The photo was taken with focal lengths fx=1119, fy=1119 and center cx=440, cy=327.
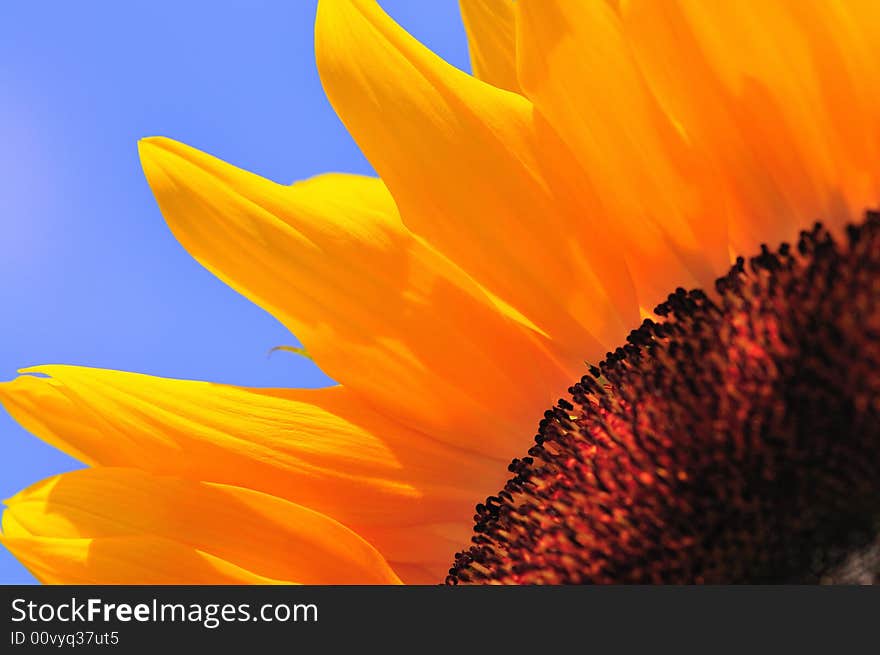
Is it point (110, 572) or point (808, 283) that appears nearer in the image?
point (808, 283)

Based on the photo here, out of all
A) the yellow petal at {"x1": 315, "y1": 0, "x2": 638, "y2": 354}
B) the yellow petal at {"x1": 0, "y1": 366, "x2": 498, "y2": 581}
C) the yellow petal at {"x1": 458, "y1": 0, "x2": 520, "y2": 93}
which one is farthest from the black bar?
the yellow petal at {"x1": 458, "y1": 0, "x2": 520, "y2": 93}

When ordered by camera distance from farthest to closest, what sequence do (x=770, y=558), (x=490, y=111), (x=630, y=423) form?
1. (x=490, y=111)
2. (x=630, y=423)
3. (x=770, y=558)

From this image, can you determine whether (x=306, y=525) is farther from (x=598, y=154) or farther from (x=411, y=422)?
(x=598, y=154)

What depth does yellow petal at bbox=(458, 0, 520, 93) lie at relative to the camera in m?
2.19

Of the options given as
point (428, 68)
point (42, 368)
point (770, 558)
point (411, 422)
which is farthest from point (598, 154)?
point (42, 368)

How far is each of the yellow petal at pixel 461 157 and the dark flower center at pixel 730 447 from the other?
21cm

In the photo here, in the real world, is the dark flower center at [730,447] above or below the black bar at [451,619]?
above

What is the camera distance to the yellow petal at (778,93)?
180 centimetres

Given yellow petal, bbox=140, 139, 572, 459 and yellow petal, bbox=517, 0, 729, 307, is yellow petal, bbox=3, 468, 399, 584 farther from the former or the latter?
yellow petal, bbox=517, 0, 729, 307

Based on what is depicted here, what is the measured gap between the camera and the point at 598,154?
1.95 metres

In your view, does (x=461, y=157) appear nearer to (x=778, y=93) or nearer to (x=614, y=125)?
(x=614, y=125)

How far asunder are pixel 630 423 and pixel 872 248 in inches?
18.5

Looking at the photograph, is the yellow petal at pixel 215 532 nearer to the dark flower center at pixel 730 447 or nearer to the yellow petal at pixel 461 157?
the dark flower center at pixel 730 447

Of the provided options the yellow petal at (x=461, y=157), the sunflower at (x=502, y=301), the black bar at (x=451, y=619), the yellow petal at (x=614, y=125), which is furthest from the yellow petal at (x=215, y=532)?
the yellow petal at (x=614, y=125)
